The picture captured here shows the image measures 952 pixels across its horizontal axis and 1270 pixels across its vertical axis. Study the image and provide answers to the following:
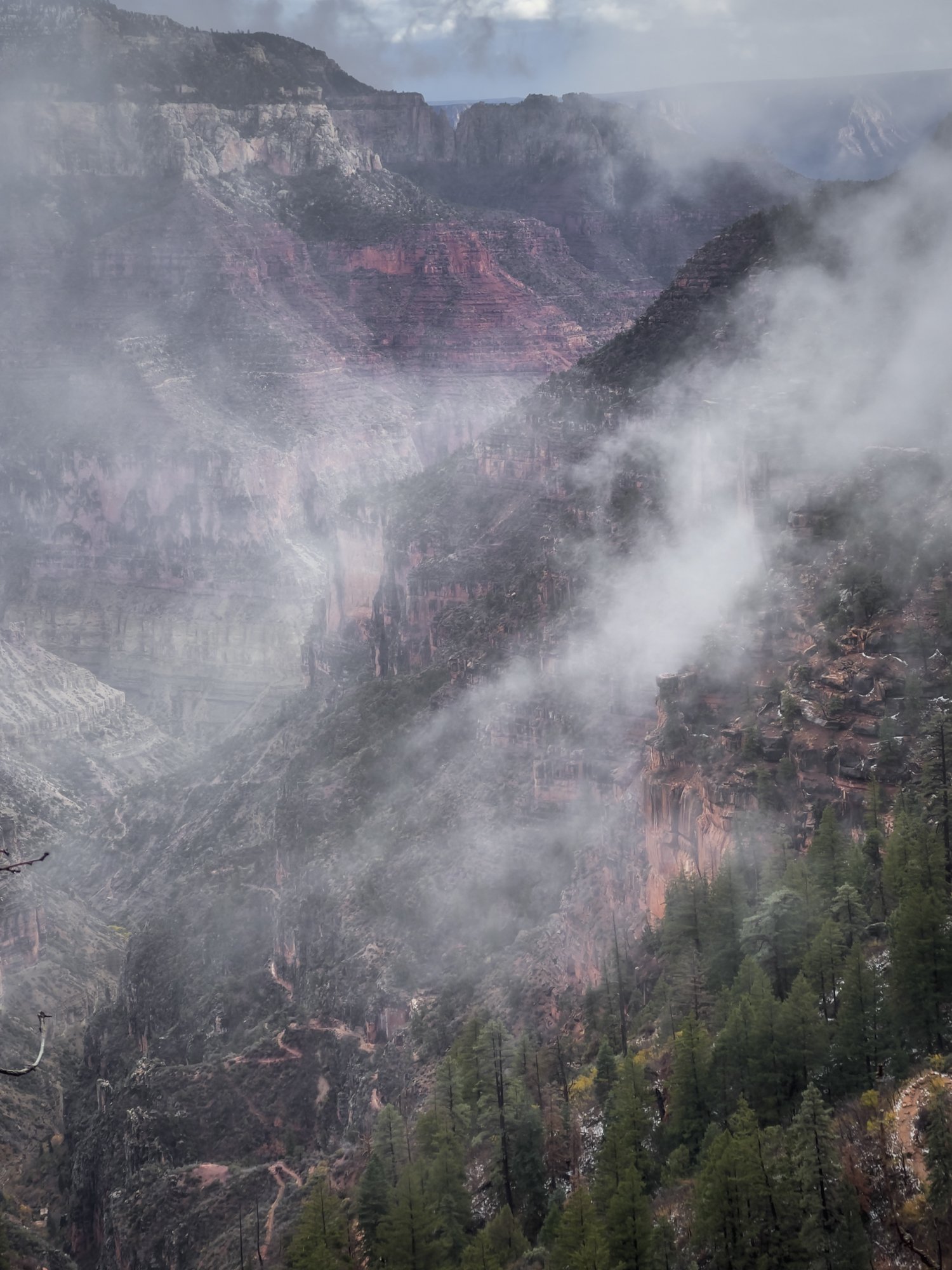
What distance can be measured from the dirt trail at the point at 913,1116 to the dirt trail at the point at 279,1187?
937 inches

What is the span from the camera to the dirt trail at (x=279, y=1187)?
55938mm

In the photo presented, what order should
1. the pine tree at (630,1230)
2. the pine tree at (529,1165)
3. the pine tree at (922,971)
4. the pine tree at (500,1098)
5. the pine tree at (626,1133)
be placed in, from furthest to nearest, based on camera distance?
the pine tree at (500,1098) → the pine tree at (529,1165) → the pine tree at (626,1133) → the pine tree at (922,971) → the pine tree at (630,1230)

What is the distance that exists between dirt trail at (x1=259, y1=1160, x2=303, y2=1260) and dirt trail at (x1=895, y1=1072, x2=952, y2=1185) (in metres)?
23.8

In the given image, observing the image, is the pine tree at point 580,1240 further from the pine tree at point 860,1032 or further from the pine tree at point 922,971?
the pine tree at point 922,971

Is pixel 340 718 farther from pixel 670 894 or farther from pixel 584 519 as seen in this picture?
pixel 670 894

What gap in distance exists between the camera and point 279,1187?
60156 millimetres

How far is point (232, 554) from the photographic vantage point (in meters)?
136

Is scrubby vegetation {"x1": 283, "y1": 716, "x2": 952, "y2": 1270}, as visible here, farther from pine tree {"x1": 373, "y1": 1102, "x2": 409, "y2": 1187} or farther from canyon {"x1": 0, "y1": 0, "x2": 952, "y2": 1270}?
canyon {"x1": 0, "y1": 0, "x2": 952, "y2": 1270}

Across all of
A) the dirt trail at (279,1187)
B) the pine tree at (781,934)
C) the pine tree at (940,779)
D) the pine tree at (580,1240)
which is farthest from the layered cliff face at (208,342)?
the pine tree at (580,1240)

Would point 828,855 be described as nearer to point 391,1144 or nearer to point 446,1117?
point 446,1117

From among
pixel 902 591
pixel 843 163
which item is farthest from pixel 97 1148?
pixel 843 163

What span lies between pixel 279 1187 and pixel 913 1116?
2846cm

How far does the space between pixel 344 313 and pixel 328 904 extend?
97.4 m

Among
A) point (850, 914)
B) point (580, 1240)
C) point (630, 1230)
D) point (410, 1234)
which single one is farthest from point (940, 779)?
point (410, 1234)
